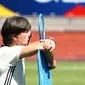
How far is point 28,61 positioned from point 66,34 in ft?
23.8

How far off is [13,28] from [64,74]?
7.34 meters

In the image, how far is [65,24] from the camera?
22125 millimetres

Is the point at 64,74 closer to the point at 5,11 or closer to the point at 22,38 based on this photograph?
the point at 22,38

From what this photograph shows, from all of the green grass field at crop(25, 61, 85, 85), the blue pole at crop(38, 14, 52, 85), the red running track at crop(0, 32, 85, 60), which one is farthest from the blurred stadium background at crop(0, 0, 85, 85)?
the blue pole at crop(38, 14, 52, 85)

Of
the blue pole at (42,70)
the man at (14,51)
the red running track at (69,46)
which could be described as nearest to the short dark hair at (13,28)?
the man at (14,51)

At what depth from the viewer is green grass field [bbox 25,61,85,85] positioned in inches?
373

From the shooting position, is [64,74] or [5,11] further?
[5,11]

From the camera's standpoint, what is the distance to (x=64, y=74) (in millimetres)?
10805

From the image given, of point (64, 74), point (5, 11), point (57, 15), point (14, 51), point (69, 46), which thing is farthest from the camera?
point (57, 15)

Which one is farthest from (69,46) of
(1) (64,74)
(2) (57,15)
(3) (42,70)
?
(3) (42,70)

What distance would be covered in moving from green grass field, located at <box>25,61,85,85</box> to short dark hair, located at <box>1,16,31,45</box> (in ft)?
18.9

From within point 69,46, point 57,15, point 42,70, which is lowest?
point 69,46

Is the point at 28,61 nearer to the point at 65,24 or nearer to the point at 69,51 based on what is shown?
the point at 69,51

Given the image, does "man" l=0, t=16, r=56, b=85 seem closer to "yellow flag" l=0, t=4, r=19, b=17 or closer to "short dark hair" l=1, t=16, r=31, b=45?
"short dark hair" l=1, t=16, r=31, b=45
